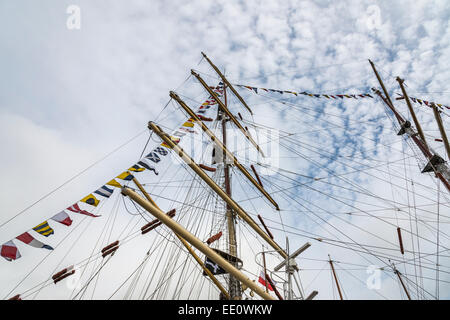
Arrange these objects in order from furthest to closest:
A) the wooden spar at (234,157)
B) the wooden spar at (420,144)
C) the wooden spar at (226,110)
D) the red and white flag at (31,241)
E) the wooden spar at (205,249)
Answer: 1. the wooden spar at (226,110)
2. the wooden spar at (234,157)
3. the wooden spar at (420,144)
4. the red and white flag at (31,241)
5. the wooden spar at (205,249)

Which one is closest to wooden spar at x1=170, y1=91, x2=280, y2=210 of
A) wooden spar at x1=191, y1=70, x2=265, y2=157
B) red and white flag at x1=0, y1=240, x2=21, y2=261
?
wooden spar at x1=191, y1=70, x2=265, y2=157

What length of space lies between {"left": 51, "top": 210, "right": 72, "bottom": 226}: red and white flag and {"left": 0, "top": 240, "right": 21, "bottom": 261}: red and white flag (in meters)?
1.00

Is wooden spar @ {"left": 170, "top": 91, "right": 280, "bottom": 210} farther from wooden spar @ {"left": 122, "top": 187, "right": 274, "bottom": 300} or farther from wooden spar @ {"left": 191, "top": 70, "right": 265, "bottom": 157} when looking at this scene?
wooden spar @ {"left": 122, "top": 187, "right": 274, "bottom": 300}

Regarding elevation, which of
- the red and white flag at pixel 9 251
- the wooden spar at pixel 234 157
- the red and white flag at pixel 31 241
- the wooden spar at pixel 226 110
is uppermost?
the wooden spar at pixel 226 110

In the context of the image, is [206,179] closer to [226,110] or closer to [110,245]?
[110,245]

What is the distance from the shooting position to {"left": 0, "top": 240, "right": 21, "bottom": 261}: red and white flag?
16.3 feet

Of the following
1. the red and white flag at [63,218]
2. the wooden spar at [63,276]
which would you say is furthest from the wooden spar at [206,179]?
the wooden spar at [63,276]

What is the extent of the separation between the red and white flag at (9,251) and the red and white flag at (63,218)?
1.00 m

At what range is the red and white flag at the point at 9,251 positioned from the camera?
4.97 meters

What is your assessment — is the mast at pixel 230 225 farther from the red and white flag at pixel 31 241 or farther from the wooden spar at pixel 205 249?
the red and white flag at pixel 31 241

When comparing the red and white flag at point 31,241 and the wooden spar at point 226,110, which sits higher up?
the wooden spar at point 226,110

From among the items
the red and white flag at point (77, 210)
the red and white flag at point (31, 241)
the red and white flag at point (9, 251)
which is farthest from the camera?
the red and white flag at point (77, 210)
